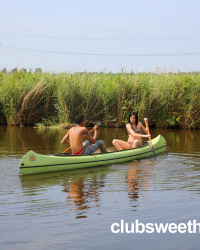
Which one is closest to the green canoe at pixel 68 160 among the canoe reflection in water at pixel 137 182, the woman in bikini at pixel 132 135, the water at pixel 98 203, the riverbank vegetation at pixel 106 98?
the water at pixel 98 203

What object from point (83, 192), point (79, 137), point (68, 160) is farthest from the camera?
point (79, 137)

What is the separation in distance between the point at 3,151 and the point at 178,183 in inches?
226

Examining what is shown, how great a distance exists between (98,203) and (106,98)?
13.1 metres

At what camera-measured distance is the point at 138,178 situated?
26.2ft

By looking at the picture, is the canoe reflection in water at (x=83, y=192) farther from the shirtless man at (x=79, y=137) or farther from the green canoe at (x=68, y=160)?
the shirtless man at (x=79, y=137)

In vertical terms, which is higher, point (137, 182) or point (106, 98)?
point (106, 98)

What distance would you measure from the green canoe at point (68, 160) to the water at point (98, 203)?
0.19m

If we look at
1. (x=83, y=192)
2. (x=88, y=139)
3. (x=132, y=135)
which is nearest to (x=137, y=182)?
(x=83, y=192)

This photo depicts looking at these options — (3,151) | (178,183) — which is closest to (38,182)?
(178,183)

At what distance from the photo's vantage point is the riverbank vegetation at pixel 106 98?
60.4ft

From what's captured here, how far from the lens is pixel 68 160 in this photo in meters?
8.80

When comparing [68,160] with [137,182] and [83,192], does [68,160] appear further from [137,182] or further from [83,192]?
[83,192]

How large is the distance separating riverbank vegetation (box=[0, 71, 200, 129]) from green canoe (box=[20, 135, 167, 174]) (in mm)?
8092

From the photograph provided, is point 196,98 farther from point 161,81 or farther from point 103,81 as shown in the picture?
point 103,81
